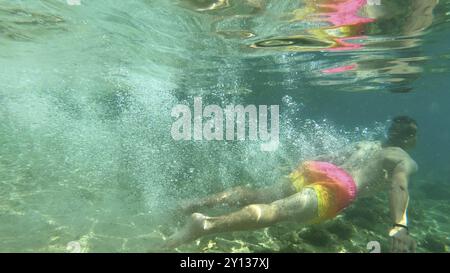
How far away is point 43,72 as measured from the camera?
25859mm

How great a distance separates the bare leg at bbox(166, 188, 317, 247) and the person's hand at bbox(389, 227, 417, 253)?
1.58m

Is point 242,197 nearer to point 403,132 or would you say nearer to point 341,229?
point 341,229

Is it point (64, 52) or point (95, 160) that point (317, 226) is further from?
point (64, 52)

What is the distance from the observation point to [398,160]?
728cm

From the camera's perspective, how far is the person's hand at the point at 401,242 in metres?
5.54

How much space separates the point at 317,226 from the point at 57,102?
142 feet

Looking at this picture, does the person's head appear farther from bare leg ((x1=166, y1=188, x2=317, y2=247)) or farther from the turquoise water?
bare leg ((x1=166, y1=188, x2=317, y2=247))

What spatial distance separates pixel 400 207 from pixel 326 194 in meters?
1.44

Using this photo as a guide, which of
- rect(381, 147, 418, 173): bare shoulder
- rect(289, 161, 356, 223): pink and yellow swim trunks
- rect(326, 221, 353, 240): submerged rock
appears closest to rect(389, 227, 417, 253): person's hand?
rect(289, 161, 356, 223): pink and yellow swim trunks

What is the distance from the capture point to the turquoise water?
7785 millimetres

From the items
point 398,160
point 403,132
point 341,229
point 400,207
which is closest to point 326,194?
point 400,207

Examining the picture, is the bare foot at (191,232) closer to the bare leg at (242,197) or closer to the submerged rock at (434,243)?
the bare leg at (242,197)
